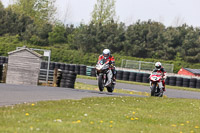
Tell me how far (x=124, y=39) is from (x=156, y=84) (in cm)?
4604

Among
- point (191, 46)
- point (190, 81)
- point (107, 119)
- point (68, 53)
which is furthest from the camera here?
point (191, 46)

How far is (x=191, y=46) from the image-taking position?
58.5 metres

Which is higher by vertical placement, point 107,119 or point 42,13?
point 42,13

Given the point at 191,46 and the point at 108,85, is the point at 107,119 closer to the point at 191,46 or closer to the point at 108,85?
the point at 108,85

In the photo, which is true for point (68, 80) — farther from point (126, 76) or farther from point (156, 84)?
point (126, 76)

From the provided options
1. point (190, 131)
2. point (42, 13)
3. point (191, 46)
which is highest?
point (42, 13)

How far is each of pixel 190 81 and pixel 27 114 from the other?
86.4 feet

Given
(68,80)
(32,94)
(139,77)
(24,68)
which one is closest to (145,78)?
(139,77)

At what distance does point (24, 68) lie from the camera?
20.2m

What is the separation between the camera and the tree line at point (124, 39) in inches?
2288

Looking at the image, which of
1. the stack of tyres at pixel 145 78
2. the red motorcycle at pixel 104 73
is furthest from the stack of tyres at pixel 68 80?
the stack of tyres at pixel 145 78

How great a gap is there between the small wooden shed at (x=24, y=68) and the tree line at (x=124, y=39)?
118 feet

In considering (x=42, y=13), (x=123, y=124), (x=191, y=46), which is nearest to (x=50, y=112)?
(x=123, y=124)

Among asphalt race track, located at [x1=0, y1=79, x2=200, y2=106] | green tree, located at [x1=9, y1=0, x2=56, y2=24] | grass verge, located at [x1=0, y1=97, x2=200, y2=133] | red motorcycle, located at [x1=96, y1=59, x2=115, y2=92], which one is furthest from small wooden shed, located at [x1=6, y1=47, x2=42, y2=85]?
green tree, located at [x1=9, y1=0, x2=56, y2=24]
